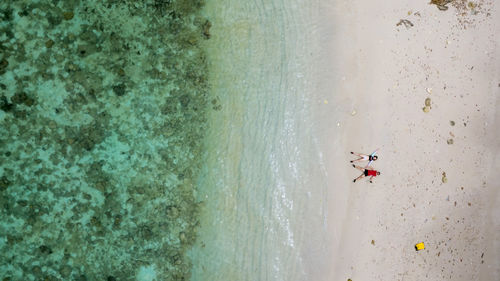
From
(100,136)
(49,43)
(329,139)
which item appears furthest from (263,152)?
(49,43)

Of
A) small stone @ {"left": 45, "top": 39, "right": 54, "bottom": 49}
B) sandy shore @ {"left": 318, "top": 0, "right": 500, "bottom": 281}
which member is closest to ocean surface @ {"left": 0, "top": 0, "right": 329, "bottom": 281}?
small stone @ {"left": 45, "top": 39, "right": 54, "bottom": 49}

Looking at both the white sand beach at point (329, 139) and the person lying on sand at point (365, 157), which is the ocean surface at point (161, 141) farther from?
the person lying on sand at point (365, 157)

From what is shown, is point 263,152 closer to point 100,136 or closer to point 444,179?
point 100,136

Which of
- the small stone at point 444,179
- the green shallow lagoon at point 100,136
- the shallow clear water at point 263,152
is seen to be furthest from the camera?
the small stone at point 444,179

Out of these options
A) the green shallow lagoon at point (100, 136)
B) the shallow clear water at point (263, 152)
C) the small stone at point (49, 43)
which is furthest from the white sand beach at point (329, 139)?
the small stone at point (49, 43)

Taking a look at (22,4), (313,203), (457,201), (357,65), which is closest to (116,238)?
(313,203)

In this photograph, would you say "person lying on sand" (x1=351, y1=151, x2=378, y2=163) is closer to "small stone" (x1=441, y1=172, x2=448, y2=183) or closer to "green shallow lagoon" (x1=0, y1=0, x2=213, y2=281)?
"small stone" (x1=441, y1=172, x2=448, y2=183)
